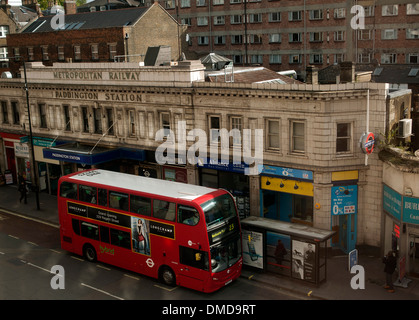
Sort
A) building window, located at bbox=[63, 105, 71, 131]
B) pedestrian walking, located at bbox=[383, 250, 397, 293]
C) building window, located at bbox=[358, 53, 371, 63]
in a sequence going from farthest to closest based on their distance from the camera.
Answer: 1. building window, located at bbox=[358, 53, 371, 63]
2. building window, located at bbox=[63, 105, 71, 131]
3. pedestrian walking, located at bbox=[383, 250, 397, 293]

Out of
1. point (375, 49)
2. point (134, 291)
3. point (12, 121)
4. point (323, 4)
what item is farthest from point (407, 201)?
point (323, 4)

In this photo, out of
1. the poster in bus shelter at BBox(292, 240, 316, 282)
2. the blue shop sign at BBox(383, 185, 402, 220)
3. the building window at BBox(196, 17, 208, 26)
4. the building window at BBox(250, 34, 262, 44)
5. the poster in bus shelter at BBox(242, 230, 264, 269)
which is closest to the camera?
the poster in bus shelter at BBox(292, 240, 316, 282)

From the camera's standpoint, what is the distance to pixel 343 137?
26.6 metres

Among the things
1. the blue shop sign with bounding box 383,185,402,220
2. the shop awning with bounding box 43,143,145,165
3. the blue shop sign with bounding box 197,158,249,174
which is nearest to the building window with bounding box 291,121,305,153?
the blue shop sign with bounding box 197,158,249,174

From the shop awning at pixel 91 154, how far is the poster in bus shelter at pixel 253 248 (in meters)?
11.6

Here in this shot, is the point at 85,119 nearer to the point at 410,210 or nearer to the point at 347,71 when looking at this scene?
the point at 347,71

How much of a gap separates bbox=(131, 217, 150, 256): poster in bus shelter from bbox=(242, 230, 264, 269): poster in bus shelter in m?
4.71

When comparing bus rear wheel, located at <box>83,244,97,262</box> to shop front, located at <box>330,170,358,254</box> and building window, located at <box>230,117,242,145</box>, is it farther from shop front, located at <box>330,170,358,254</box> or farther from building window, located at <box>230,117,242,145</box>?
shop front, located at <box>330,170,358,254</box>

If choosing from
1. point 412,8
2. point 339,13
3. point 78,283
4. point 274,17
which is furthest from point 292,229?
point 274,17

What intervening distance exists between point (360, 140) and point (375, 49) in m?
40.3

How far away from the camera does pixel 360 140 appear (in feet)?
84.0

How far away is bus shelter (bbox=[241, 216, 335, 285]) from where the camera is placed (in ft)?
77.2

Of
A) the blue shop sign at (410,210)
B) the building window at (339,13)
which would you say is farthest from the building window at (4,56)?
the blue shop sign at (410,210)
